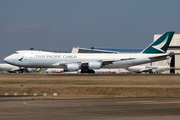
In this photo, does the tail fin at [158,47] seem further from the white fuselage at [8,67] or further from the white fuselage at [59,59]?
the white fuselage at [8,67]

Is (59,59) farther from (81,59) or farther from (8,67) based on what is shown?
(8,67)

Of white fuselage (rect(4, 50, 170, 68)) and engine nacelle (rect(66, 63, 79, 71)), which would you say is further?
white fuselage (rect(4, 50, 170, 68))

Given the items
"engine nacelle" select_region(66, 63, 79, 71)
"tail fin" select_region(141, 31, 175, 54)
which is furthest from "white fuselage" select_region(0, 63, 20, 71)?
"tail fin" select_region(141, 31, 175, 54)

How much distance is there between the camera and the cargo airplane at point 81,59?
62.4 metres

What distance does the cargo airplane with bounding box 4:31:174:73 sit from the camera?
62375 millimetres

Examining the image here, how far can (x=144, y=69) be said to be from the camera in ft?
371

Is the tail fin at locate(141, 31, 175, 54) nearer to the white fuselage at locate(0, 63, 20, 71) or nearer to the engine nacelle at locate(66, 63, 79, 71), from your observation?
the engine nacelle at locate(66, 63, 79, 71)

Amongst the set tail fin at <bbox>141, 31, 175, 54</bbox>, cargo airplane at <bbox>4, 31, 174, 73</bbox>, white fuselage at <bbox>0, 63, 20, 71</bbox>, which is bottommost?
white fuselage at <bbox>0, 63, 20, 71</bbox>

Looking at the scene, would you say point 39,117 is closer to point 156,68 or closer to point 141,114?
point 141,114

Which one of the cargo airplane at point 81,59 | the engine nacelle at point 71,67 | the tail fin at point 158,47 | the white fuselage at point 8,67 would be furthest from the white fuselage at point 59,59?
the white fuselage at point 8,67

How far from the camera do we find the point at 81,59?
64.4m

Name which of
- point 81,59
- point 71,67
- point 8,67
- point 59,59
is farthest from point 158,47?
point 8,67

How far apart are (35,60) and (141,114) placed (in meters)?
49.5

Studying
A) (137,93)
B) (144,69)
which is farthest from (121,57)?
(144,69)
